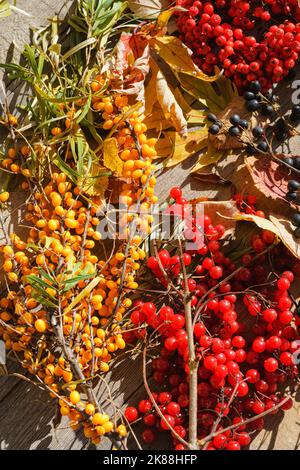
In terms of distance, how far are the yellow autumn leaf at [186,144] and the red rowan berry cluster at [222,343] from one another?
13 cm

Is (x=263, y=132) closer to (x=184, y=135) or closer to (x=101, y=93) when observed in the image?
(x=184, y=135)

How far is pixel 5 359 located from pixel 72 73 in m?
0.86

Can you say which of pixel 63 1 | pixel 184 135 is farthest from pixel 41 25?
pixel 184 135

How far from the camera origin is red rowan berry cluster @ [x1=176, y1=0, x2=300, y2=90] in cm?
168

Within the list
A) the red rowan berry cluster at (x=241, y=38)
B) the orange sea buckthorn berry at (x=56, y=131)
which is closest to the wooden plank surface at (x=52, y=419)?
the orange sea buckthorn berry at (x=56, y=131)

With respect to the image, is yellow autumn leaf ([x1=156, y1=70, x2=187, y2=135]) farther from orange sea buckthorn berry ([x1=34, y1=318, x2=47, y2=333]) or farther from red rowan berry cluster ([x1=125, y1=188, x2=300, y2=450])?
orange sea buckthorn berry ([x1=34, y1=318, x2=47, y2=333])

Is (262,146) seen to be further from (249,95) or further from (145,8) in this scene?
(145,8)

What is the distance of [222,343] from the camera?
1.48m

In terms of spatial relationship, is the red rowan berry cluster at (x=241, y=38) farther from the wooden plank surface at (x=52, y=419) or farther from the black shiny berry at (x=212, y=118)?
the wooden plank surface at (x=52, y=419)

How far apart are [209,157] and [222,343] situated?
0.58 m

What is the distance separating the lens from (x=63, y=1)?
1.74 m

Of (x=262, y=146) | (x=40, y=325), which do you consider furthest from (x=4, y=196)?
(x=262, y=146)

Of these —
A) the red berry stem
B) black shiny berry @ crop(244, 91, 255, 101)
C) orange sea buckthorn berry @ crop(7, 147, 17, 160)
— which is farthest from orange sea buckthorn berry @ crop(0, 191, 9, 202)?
black shiny berry @ crop(244, 91, 255, 101)

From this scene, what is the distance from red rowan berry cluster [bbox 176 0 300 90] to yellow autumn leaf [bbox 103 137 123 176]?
432 mm
